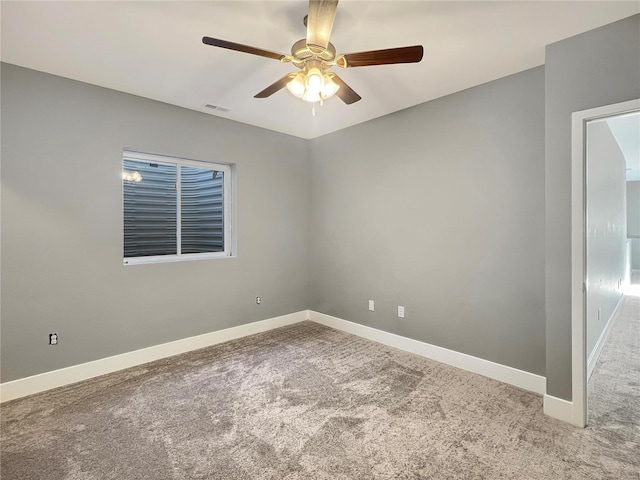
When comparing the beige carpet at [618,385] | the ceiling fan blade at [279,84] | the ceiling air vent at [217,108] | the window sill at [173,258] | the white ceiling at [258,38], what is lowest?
the beige carpet at [618,385]

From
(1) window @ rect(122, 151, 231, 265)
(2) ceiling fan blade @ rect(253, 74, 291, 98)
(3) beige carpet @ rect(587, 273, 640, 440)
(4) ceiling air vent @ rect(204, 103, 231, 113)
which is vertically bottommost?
(3) beige carpet @ rect(587, 273, 640, 440)

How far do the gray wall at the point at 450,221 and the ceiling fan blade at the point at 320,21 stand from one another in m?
1.86

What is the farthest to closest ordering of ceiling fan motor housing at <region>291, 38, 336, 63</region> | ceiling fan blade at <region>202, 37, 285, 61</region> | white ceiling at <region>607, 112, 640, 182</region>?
white ceiling at <region>607, 112, 640, 182</region> < ceiling fan motor housing at <region>291, 38, 336, 63</region> < ceiling fan blade at <region>202, 37, 285, 61</region>

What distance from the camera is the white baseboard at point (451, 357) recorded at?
8.60ft

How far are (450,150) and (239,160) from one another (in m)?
2.45

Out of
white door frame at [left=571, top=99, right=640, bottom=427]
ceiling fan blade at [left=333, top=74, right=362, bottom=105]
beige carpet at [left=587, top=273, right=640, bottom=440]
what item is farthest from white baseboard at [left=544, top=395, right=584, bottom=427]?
ceiling fan blade at [left=333, top=74, right=362, bottom=105]

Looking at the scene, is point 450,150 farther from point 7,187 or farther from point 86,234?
point 7,187

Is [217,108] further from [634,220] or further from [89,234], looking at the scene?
[634,220]

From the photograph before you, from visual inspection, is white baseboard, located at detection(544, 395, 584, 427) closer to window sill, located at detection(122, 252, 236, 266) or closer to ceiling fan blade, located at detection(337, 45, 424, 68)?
ceiling fan blade, located at detection(337, 45, 424, 68)

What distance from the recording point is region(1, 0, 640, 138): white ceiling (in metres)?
1.89

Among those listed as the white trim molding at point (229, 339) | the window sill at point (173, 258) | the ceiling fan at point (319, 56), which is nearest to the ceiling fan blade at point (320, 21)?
the ceiling fan at point (319, 56)

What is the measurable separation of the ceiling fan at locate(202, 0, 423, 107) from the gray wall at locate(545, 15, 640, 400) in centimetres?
122

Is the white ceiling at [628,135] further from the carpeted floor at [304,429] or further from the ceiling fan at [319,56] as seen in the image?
the carpeted floor at [304,429]

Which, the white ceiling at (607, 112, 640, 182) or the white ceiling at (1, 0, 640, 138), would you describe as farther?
the white ceiling at (607, 112, 640, 182)
